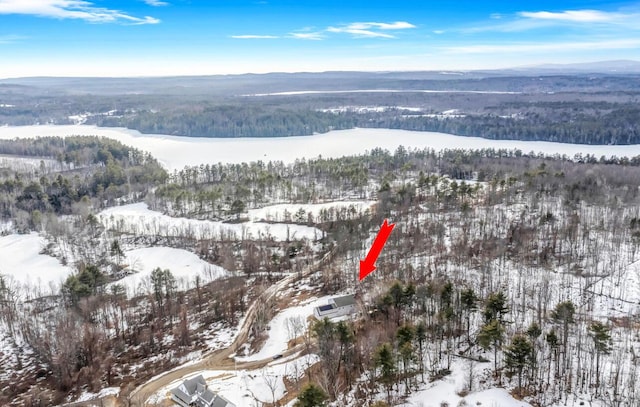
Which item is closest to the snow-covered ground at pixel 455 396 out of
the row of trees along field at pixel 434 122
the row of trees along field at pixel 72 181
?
the row of trees along field at pixel 72 181

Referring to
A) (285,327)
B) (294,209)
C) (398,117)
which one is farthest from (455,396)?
(398,117)

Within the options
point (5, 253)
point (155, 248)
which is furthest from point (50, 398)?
point (5, 253)

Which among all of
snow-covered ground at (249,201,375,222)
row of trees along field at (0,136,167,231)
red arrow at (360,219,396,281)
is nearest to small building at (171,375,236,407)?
red arrow at (360,219,396,281)

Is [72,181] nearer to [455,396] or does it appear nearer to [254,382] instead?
[254,382]

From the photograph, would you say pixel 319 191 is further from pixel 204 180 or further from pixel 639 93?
pixel 639 93

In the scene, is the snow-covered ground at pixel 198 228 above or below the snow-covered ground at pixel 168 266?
above

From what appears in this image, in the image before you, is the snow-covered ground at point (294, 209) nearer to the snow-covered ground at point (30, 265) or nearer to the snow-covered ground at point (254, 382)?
the snow-covered ground at point (30, 265)

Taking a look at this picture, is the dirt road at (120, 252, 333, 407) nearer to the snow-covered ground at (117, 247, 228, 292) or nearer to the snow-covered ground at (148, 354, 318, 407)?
the snow-covered ground at (148, 354, 318, 407)
